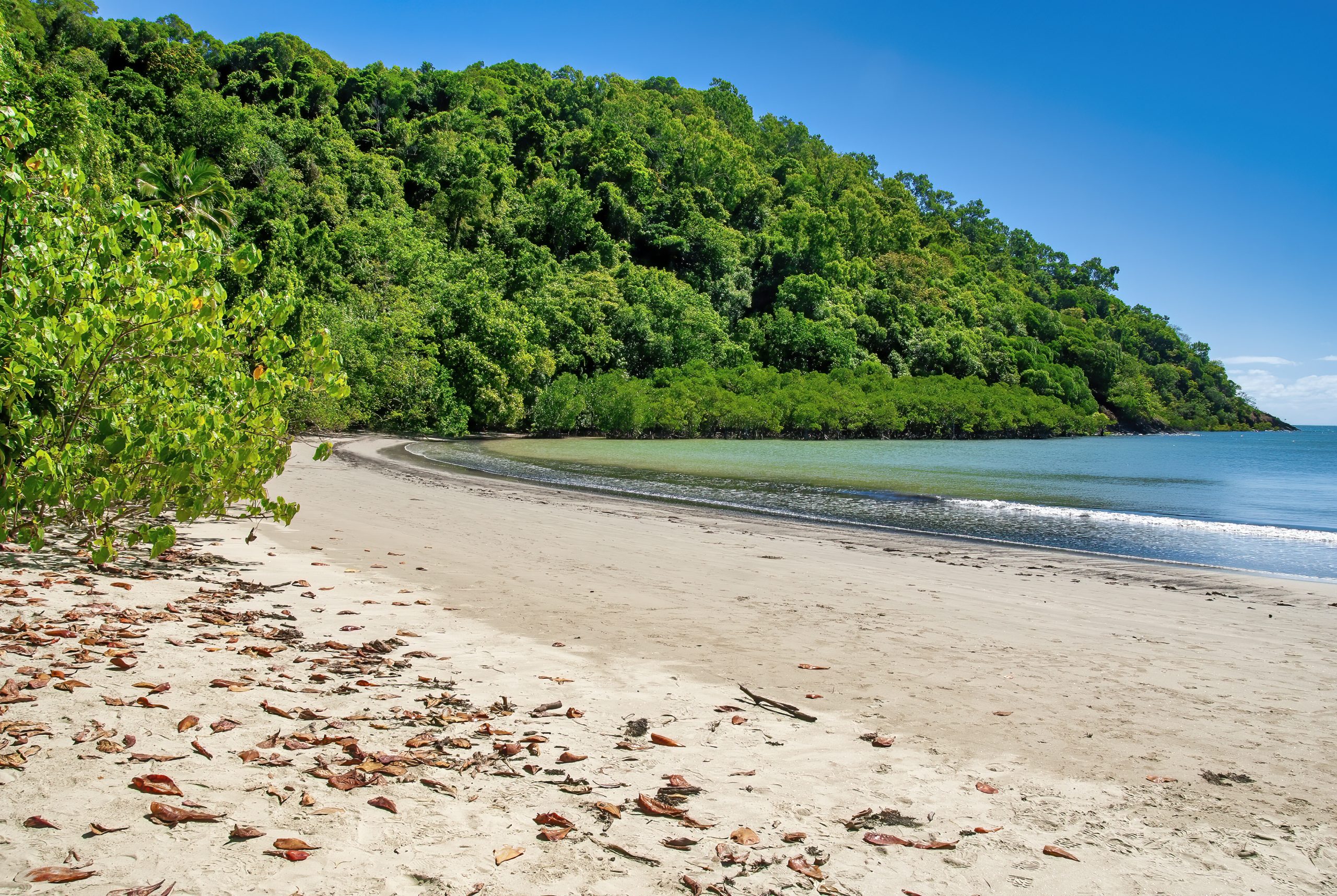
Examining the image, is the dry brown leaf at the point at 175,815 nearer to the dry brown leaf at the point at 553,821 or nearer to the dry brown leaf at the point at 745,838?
the dry brown leaf at the point at 553,821

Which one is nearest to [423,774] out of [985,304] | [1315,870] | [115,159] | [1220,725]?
[1315,870]

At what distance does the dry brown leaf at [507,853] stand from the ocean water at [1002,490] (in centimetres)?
1266

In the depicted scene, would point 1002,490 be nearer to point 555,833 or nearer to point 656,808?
point 656,808

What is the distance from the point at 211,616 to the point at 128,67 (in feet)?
321

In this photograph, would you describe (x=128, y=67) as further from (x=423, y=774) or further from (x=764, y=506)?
(x=423, y=774)

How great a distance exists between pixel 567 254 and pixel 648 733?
7976cm

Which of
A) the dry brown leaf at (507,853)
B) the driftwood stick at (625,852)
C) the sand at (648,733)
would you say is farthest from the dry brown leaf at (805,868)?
the dry brown leaf at (507,853)

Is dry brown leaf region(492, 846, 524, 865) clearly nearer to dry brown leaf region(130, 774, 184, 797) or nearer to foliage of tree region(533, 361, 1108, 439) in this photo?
dry brown leaf region(130, 774, 184, 797)

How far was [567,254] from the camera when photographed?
80500mm

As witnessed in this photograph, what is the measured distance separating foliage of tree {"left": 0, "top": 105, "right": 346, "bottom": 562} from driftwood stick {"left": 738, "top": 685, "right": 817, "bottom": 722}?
13.0ft

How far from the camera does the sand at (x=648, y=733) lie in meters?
2.90

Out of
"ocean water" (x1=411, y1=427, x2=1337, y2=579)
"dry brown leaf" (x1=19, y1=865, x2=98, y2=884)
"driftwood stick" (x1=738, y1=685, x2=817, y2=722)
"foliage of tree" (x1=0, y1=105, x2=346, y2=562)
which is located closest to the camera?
"dry brown leaf" (x1=19, y1=865, x2=98, y2=884)

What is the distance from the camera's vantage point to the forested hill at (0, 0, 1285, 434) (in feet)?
161

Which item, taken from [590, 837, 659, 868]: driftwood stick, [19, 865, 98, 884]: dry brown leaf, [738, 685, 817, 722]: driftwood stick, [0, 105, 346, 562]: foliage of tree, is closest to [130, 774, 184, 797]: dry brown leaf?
[19, 865, 98, 884]: dry brown leaf
